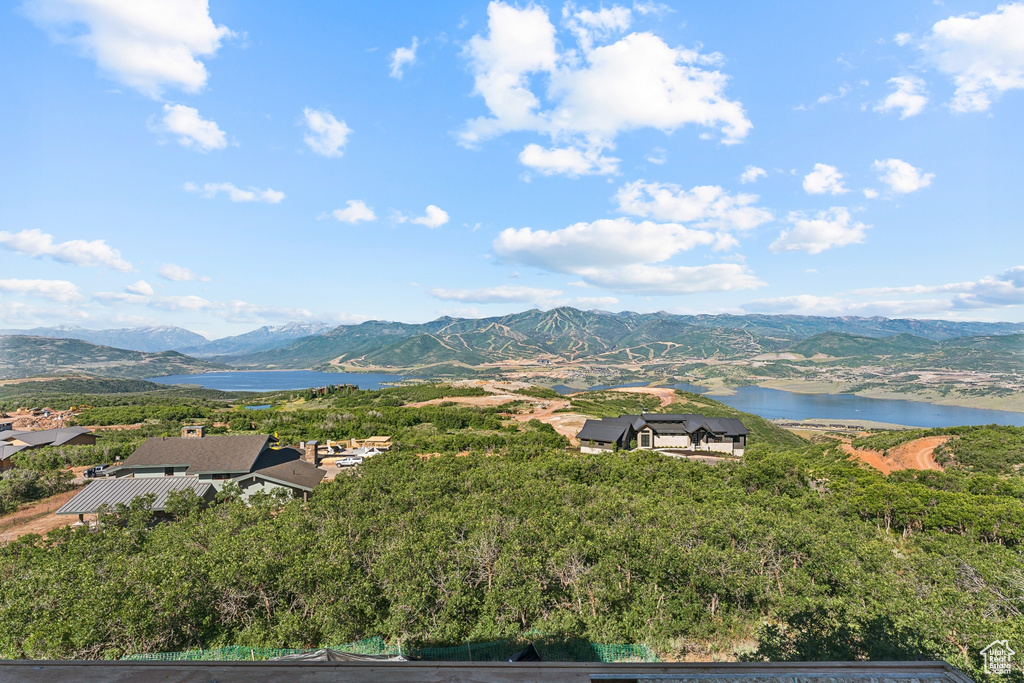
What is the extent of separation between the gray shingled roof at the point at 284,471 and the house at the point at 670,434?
27145 mm

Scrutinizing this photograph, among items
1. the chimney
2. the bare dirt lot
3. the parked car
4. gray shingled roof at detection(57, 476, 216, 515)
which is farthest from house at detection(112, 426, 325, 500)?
the bare dirt lot

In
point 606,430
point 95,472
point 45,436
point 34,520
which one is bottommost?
point 95,472

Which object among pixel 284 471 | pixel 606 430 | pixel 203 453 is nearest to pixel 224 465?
pixel 203 453

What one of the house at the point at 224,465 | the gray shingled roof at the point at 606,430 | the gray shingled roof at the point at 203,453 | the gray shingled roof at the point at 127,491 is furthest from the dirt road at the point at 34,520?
the gray shingled roof at the point at 606,430

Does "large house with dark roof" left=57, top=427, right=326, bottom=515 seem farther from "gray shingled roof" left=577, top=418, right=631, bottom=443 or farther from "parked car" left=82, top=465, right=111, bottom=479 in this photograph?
"gray shingled roof" left=577, top=418, right=631, bottom=443

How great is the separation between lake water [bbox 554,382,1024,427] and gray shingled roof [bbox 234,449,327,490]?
12598 centimetres

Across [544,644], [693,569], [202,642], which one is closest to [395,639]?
[544,644]

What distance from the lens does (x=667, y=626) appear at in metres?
13.5

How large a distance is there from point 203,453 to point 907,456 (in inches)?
2459

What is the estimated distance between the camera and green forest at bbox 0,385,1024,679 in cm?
1141

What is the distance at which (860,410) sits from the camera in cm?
13675

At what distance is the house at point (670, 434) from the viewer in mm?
44188

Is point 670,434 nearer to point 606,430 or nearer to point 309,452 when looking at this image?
point 606,430

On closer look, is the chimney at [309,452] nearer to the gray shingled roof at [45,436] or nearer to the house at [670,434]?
the house at [670,434]
